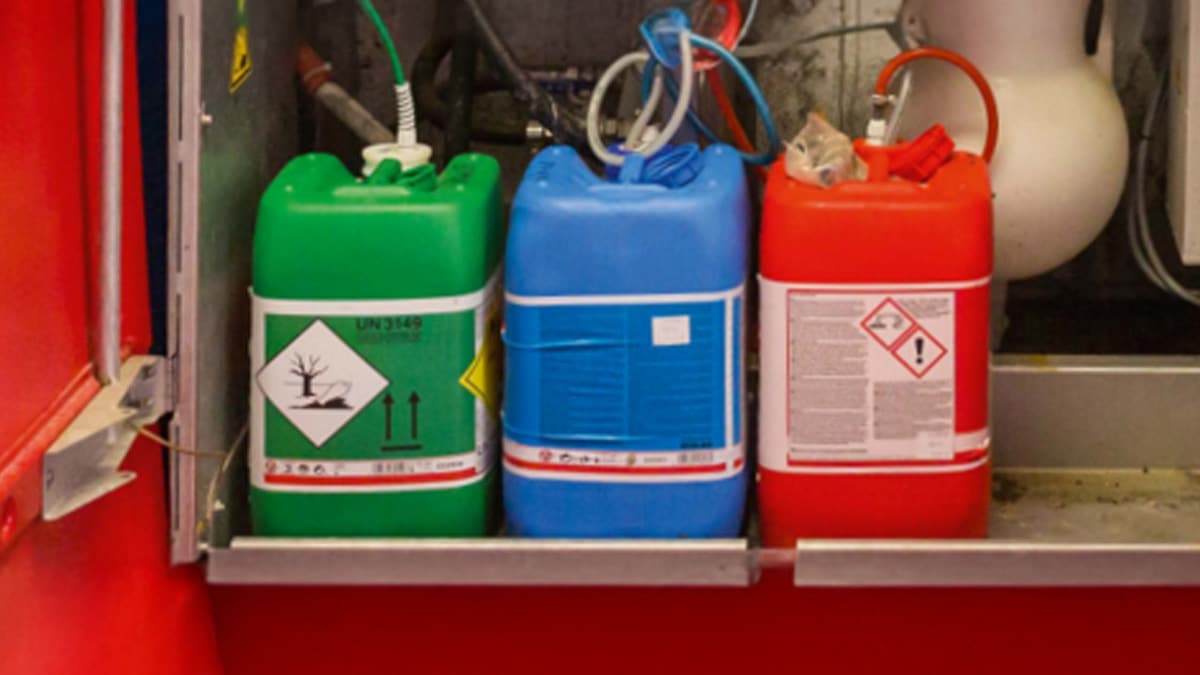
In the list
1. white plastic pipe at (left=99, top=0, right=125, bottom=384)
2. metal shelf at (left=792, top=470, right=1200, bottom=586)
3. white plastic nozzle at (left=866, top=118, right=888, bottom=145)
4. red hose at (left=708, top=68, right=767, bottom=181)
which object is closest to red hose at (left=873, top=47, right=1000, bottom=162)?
white plastic nozzle at (left=866, top=118, right=888, bottom=145)

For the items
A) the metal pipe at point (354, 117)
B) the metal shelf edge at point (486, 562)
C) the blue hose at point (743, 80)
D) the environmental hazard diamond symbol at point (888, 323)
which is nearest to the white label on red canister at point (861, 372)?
the environmental hazard diamond symbol at point (888, 323)

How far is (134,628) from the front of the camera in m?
1.36

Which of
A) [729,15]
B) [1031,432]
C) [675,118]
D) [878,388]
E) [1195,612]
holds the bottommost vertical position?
[1195,612]

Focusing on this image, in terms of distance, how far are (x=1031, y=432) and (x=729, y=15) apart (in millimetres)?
646

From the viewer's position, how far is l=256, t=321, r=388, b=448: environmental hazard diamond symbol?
4.75 feet

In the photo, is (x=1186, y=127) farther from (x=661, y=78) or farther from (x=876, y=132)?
(x=661, y=78)

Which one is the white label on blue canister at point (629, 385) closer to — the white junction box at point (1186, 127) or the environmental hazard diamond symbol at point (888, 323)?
the environmental hazard diamond symbol at point (888, 323)

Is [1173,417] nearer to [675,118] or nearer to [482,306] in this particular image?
[675,118]

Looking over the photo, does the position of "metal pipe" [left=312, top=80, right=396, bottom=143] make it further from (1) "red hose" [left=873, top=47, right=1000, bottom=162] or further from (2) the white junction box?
(2) the white junction box

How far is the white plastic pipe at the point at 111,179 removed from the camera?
122cm

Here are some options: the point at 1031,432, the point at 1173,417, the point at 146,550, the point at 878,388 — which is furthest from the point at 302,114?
the point at 1173,417

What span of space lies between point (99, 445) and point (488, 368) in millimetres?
436

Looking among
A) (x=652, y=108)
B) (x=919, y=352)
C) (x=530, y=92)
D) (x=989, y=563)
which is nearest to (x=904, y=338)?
(x=919, y=352)

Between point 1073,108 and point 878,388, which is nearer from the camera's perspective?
point 878,388
